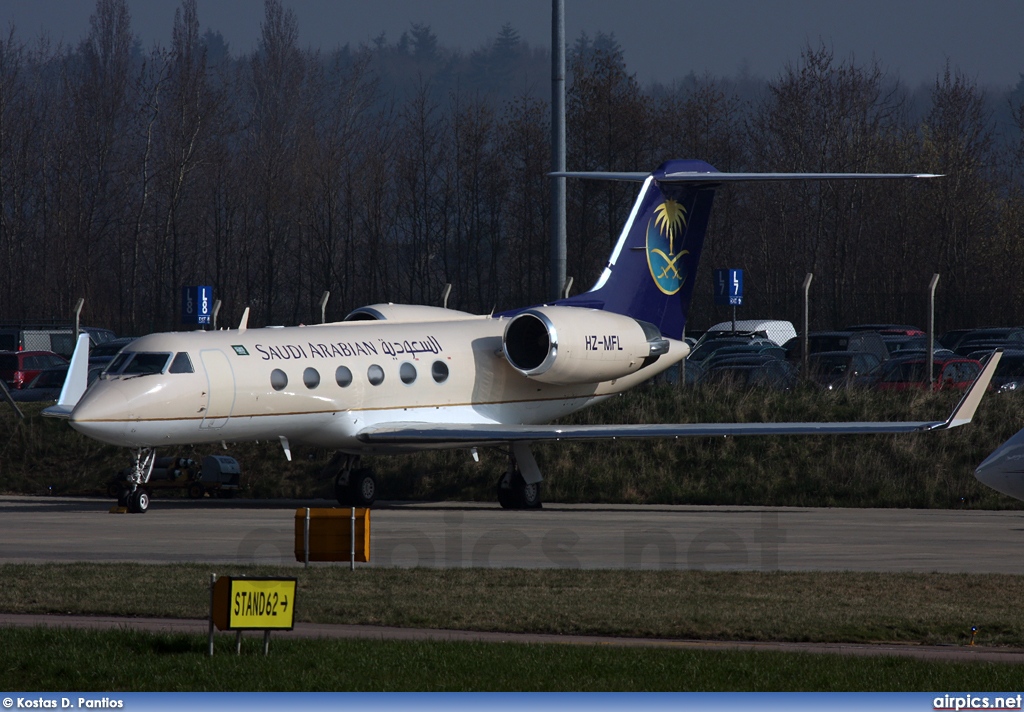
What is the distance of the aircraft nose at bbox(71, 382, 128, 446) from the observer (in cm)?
1972

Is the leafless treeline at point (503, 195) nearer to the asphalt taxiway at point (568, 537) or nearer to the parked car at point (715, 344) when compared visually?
the parked car at point (715, 344)

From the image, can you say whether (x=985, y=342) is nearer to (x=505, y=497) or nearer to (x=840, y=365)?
(x=840, y=365)

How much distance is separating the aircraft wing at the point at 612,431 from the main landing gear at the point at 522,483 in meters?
0.50

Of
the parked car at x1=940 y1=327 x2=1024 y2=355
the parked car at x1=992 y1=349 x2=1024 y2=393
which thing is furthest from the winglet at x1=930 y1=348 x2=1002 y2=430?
the parked car at x1=940 y1=327 x2=1024 y2=355

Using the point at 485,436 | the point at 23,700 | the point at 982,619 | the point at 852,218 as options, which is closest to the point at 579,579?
the point at 982,619

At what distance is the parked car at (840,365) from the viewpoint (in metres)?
29.1

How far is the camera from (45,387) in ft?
117

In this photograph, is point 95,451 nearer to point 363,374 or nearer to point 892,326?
point 363,374

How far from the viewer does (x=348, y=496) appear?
22.7m

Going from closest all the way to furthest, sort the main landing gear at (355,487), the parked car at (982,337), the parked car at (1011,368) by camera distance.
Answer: the main landing gear at (355,487) → the parked car at (1011,368) → the parked car at (982,337)

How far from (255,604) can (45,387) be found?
2825cm

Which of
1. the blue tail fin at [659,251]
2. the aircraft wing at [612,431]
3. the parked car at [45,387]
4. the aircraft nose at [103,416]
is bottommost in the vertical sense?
the parked car at [45,387]

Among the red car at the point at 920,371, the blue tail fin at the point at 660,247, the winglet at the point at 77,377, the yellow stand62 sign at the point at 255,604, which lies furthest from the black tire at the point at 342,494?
the yellow stand62 sign at the point at 255,604

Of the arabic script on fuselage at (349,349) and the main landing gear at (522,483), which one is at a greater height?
the arabic script on fuselage at (349,349)
